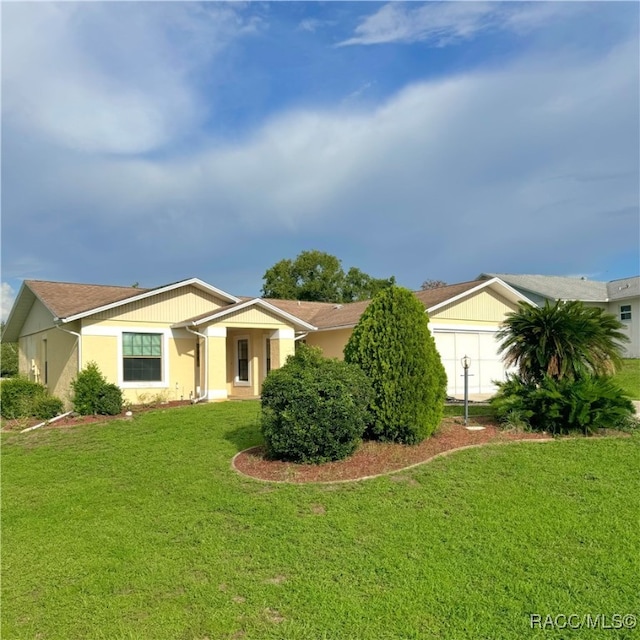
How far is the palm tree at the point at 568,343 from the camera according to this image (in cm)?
915

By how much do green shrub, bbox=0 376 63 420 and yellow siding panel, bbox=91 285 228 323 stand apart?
283 cm

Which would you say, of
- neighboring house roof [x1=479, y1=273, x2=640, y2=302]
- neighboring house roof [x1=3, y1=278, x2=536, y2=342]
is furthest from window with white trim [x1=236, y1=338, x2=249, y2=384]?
neighboring house roof [x1=479, y1=273, x2=640, y2=302]

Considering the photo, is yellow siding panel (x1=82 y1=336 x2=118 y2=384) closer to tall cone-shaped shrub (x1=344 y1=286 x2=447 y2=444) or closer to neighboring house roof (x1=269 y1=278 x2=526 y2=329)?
neighboring house roof (x1=269 y1=278 x2=526 y2=329)

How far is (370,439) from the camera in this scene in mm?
8398

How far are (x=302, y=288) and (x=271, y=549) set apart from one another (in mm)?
39541

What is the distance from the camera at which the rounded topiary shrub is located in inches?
291

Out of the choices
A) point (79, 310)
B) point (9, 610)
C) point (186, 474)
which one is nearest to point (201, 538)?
point (9, 610)

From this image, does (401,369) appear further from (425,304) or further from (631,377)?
(631,377)

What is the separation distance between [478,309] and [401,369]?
12.2m

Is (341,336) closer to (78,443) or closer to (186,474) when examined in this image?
(78,443)

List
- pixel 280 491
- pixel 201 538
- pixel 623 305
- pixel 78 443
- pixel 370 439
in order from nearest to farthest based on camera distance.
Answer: pixel 201 538, pixel 280 491, pixel 370 439, pixel 78 443, pixel 623 305

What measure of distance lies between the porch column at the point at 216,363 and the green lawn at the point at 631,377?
12775 mm

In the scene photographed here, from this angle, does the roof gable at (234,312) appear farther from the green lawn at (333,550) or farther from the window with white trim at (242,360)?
the green lawn at (333,550)

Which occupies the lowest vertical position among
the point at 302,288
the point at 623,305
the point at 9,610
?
the point at 9,610
